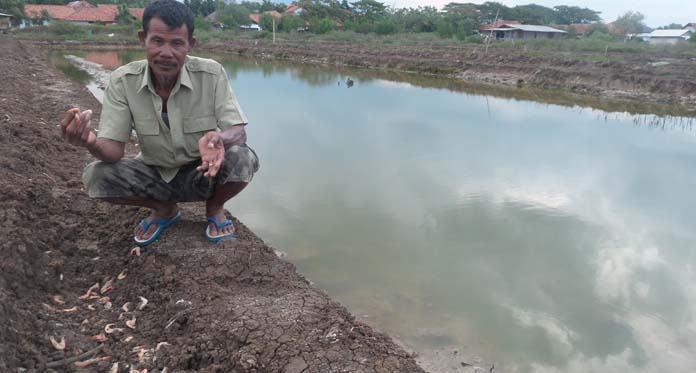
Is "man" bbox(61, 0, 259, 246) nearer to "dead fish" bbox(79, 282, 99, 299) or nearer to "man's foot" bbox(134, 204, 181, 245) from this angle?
"man's foot" bbox(134, 204, 181, 245)

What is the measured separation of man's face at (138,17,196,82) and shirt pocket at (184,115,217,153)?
252 millimetres

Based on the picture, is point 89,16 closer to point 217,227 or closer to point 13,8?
point 13,8

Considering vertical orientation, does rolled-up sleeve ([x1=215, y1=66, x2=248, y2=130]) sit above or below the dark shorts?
above

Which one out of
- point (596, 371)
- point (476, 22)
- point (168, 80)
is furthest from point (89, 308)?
point (476, 22)

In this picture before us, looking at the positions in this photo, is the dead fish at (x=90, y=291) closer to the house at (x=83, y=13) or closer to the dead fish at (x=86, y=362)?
the dead fish at (x=86, y=362)

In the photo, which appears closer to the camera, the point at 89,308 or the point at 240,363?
the point at 240,363

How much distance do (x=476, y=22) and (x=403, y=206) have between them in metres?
48.7

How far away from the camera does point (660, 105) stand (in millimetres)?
12750

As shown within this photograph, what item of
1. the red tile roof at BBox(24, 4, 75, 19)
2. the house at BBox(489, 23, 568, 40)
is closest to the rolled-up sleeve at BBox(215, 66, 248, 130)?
the house at BBox(489, 23, 568, 40)

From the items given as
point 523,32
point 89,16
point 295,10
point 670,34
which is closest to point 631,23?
point 670,34

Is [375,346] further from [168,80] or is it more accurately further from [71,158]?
[71,158]

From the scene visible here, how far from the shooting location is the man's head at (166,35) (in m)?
2.31

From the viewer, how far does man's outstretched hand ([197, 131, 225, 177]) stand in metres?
2.16

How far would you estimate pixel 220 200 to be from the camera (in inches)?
110
